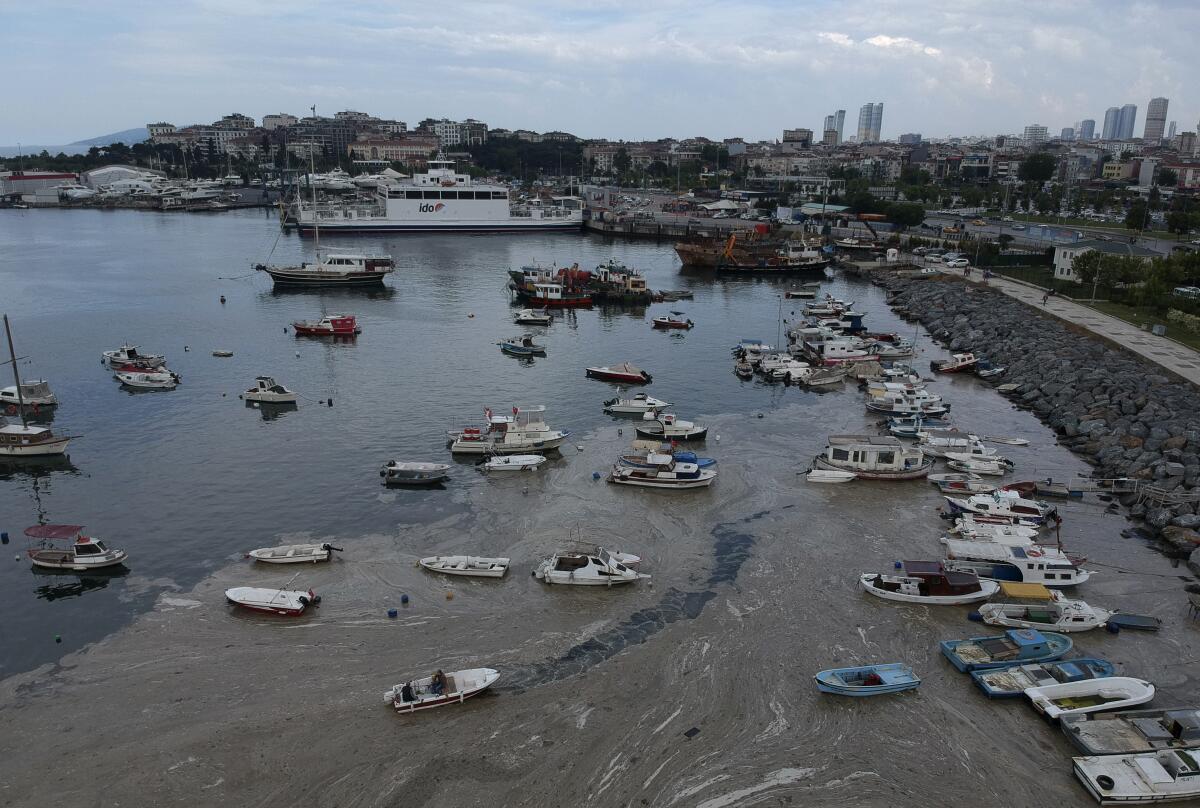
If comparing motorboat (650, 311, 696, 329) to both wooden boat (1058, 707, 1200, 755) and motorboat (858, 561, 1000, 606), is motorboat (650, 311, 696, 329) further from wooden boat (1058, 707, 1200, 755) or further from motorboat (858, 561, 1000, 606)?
wooden boat (1058, 707, 1200, 755)

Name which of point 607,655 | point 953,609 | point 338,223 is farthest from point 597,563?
point 338,223

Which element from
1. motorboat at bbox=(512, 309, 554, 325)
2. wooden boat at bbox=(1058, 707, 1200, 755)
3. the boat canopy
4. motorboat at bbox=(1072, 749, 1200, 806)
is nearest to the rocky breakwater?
wooden boat at bbox=(1058, 707, 1200, 755)

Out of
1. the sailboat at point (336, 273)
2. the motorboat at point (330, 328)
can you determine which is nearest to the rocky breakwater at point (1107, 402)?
the motorboat at point (330, 328)

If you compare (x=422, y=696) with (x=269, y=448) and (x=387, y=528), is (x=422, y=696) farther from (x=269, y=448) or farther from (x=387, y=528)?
(x=269, y=448)

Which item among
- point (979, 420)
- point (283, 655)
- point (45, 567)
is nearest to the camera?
point (283, 655)

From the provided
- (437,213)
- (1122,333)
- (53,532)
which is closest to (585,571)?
(53,532)

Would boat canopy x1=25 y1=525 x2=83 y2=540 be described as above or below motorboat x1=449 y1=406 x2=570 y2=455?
below
